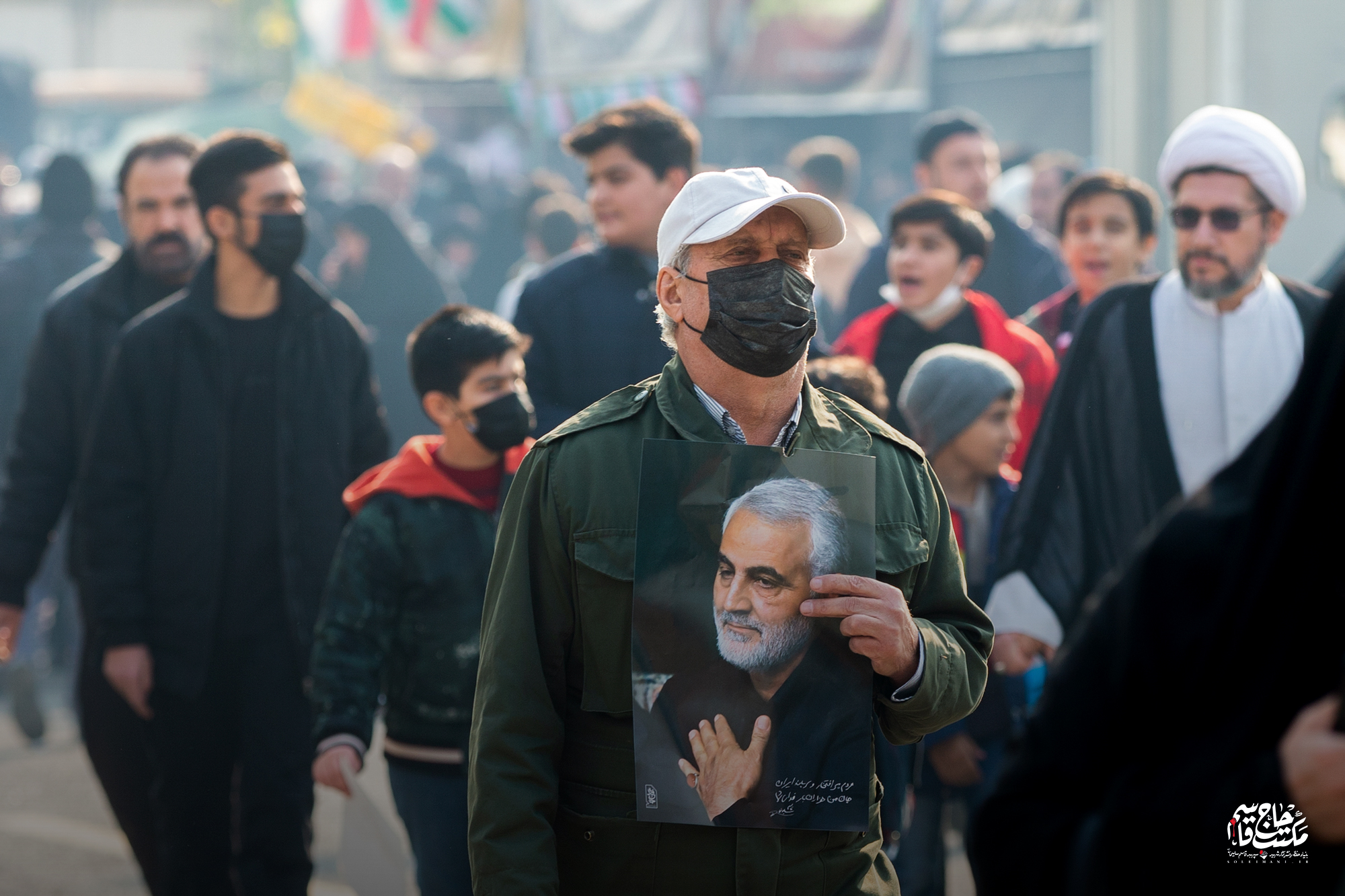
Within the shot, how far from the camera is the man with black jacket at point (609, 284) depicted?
15.6 ft

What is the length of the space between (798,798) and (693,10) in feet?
50.3

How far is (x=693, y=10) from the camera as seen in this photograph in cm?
1683

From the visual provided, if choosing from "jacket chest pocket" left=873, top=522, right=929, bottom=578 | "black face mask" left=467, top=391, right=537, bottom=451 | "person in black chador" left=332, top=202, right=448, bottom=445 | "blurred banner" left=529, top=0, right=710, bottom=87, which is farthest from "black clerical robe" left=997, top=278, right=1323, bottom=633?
"blurred banner" left=529, top=0, right=710, bottom=87

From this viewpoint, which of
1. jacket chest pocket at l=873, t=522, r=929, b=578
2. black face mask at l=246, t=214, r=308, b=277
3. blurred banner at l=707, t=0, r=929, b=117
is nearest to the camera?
jacket chest pocket at l=873, t=522, r=929, b=578

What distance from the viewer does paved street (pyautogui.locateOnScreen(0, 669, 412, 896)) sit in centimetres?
569

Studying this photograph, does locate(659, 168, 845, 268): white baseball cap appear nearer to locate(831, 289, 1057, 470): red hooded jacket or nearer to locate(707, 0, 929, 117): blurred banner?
locate(831, 289, 1057, 470): red hooded jacket

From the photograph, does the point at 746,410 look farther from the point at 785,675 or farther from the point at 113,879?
the point at 113,879

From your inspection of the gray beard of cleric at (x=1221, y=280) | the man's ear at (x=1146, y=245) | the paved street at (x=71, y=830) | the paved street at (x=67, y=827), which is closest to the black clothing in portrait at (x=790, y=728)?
the gray beard of cleric at (x=1221, y=280)

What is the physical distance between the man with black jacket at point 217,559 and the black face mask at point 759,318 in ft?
8.36

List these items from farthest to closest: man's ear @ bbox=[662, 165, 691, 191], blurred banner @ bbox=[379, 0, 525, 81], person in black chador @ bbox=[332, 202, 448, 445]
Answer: blurred banner @ bbox=[379, 0, 525, 81], person in black chador @ bbox=[332, 202, 448, 445], man's ear @ bbox=[662, 165, 691, 191]

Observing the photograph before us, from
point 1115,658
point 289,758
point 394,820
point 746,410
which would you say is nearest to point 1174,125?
point 394,820

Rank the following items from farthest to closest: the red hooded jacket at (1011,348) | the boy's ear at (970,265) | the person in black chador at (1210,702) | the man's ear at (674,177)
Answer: the boy's ear at (970,265) < the red hooded jacket at (1011,348) < the man's ear at (674,177) < the person in black chador at (1210,702)

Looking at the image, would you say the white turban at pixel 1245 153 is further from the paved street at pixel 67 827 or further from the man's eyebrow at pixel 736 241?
the paved street at pixel 67 827

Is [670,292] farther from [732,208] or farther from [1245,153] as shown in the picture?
[1245,153]
